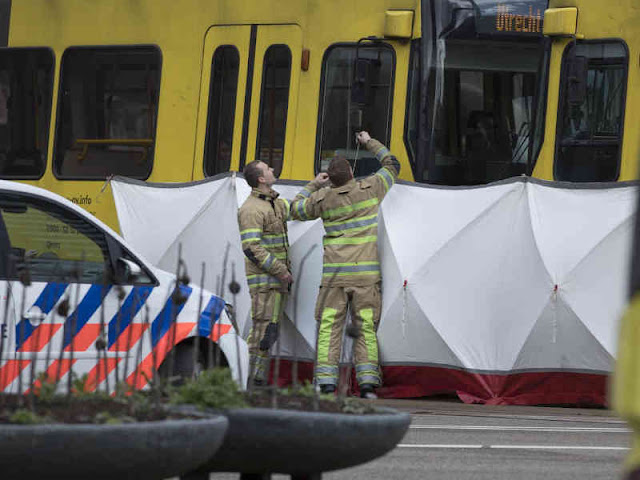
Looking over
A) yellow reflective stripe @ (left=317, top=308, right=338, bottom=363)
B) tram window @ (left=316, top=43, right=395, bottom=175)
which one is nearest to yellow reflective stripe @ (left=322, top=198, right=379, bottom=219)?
tram window @ (left=316, top=43, right=395, bottom=175)

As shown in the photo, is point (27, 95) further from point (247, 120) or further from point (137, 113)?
point (247, 120)

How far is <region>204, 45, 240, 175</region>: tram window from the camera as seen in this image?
47.2 ft

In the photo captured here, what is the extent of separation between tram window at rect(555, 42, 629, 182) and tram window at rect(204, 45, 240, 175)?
2920 mm

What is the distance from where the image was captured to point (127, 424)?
15.2 feet

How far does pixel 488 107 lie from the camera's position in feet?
43.5

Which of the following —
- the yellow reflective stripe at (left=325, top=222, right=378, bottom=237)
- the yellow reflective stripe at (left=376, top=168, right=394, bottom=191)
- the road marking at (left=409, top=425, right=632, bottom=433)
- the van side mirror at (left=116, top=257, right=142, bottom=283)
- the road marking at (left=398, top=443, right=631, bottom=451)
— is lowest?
the road marking at (left=398, top=443, right=631, bottom=451)

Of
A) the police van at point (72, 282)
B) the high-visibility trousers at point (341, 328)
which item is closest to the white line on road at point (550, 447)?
the police van at point (72, 282)

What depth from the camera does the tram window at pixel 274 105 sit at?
14117 mm

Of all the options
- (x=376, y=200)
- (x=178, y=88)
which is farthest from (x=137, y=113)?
(x=376, y=200)

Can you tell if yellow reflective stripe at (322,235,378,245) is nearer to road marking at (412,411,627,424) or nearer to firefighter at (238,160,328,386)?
A: firefighter at (238,160,328,386)

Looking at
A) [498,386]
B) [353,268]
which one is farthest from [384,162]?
[498,386]

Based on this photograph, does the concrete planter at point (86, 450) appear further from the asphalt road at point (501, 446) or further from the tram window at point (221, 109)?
the tram window at point (221, 109)

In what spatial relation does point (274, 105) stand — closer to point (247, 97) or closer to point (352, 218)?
point (247, 97)

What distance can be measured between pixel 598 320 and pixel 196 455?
8.39 metres
